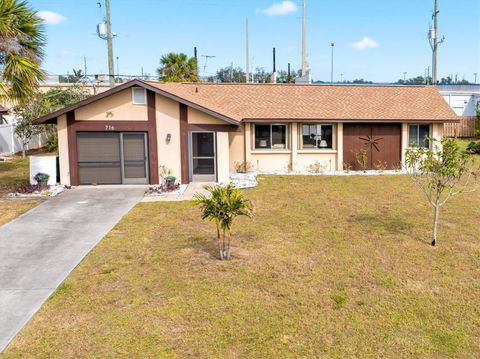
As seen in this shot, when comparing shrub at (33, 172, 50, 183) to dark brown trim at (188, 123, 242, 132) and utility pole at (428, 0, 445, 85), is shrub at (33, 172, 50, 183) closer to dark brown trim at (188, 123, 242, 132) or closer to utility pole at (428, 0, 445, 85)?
dark brown trim at (188, 123, 242, 132)

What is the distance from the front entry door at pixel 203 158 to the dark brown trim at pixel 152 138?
5.28ft

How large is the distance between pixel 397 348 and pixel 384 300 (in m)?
1.46

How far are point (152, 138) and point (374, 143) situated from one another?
1165 cm

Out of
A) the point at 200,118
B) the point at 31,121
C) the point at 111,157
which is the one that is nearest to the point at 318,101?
the point at 200,118

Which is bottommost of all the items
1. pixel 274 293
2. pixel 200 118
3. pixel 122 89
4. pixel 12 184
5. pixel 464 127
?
pixel 274 293

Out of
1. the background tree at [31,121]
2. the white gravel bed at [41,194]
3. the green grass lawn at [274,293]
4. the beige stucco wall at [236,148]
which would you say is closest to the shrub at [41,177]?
the white gravel bed at [41,194]

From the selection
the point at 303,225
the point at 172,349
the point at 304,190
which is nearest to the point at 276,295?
the point at 172,349

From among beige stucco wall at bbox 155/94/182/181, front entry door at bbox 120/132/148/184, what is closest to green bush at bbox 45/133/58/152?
front entry door at bbox 120/132/148/184

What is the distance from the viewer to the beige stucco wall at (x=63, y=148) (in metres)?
17.6

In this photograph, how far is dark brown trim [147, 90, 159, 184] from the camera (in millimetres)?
17641

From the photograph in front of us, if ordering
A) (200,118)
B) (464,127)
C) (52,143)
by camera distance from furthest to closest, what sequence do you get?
(464,127)
(52,143)
(200,118)

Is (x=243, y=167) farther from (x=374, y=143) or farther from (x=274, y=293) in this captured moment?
(x=274, y=293)

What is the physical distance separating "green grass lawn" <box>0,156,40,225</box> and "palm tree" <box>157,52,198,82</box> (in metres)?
13.3

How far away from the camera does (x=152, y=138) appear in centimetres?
1783
